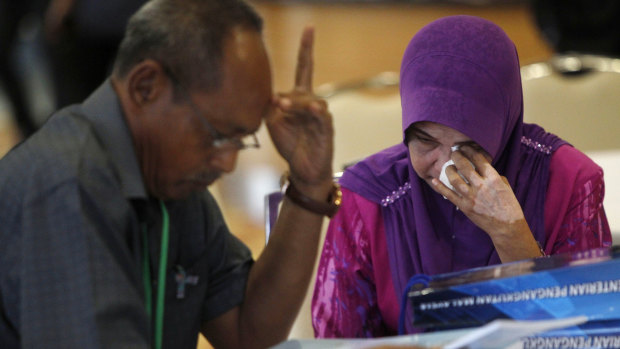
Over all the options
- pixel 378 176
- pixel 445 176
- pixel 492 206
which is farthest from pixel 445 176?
pixel 378 176

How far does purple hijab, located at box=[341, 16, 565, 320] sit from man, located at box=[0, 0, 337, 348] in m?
0.24

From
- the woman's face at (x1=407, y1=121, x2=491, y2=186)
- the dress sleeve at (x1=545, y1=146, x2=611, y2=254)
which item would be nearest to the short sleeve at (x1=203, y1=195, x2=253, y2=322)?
the woman's face at (x1=407, y1=121, x2=491, y2=186)

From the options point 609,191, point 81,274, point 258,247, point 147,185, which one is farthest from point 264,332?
point 258,247

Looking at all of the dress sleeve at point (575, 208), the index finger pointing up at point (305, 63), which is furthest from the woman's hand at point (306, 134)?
the dress sleeve at point (575, 208)

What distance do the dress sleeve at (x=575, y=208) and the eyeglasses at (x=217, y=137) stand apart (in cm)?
65

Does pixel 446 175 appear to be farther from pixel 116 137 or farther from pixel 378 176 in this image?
pixel 116 137

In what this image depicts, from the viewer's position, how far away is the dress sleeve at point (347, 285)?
163cm

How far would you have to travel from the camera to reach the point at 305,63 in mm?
1439

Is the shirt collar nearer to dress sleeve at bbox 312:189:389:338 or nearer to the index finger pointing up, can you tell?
the index finger pointing up

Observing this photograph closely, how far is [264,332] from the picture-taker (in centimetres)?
148

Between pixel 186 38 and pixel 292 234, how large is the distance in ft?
1.37

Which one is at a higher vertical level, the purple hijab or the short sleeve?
the purple hijab

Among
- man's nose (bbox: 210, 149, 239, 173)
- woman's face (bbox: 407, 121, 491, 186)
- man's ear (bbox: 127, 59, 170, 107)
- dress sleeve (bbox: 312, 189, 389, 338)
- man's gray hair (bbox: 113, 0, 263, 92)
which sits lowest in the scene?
dress sleeve (bbox: 312, 189, 389, 338)

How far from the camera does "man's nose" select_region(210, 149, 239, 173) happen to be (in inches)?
49.9
